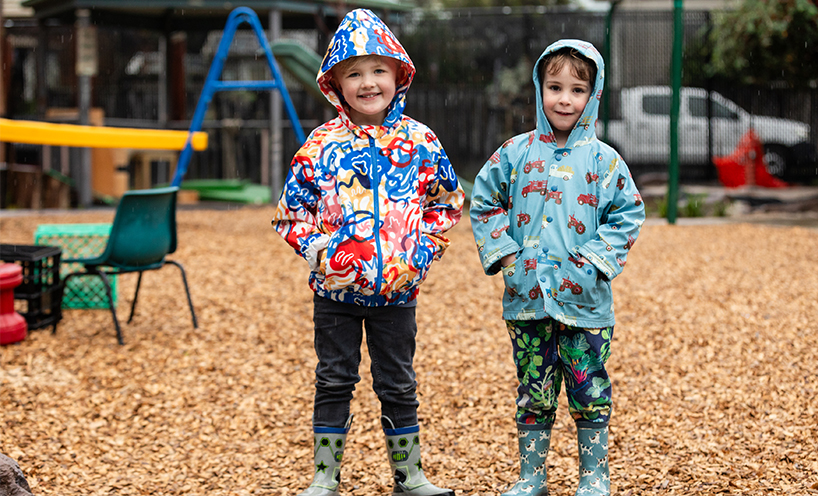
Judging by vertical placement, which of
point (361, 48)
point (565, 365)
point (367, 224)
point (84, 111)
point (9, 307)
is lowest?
point (9, 307)

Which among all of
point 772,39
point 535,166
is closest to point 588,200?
point 535,166

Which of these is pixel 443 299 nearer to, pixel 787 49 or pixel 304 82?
pixel 304 82

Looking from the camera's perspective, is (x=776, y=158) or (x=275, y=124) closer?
(x=275, y=124)

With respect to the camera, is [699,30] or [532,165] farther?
[699,30]

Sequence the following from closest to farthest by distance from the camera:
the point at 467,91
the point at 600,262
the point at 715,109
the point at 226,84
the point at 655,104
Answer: the point at 600,262 → the point at 226,84 → the point at 467,91 → the point at 715,109 → the point at 655,104

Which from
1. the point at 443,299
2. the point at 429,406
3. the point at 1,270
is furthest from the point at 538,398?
the point at 1,270

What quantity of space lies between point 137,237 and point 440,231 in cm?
269

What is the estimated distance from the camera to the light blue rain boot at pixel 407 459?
8.68ft

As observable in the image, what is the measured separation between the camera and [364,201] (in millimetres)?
2465

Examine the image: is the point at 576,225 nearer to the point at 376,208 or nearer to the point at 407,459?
the point at 376,208

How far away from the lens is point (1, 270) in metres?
4.42

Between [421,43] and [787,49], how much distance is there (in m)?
5.31

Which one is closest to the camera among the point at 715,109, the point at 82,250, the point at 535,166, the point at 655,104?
the point at 535,166

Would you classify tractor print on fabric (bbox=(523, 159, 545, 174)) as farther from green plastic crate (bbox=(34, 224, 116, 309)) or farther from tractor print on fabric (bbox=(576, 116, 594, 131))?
green plastic crate (bbox=(34, 224, 116, 309))
